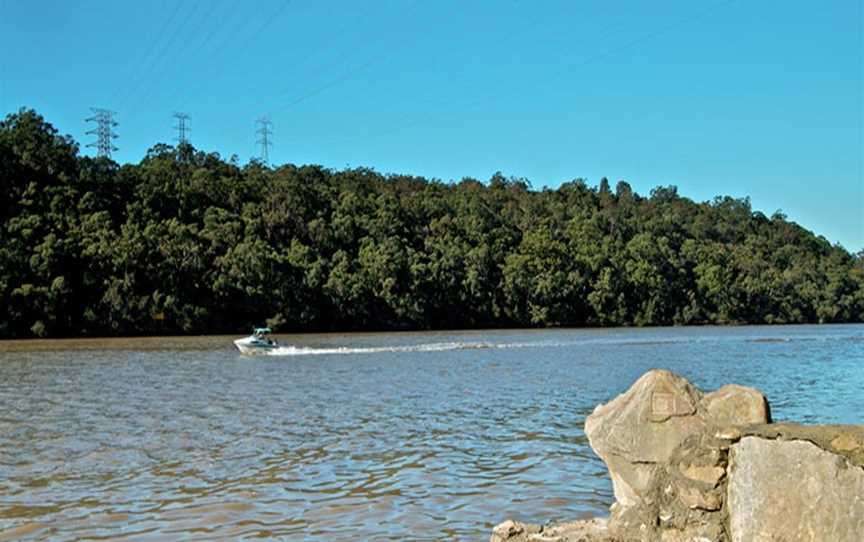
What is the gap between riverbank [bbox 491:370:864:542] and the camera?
223 inches

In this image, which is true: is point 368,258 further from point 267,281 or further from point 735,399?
point 735,399

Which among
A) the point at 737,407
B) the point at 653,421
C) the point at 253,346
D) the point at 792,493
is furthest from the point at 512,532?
the point at 253,346

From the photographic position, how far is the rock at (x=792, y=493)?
18.3 ft

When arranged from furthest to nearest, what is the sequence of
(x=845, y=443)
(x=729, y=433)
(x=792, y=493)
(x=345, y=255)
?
(x=345, y=255) < (x=729, y=433) < (x=792, y=493) < (x=845, y=443)

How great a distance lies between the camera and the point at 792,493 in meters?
5.83

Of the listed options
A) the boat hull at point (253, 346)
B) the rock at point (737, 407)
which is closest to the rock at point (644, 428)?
the rock at point (737, 407)

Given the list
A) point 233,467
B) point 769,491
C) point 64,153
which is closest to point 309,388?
point 233,467

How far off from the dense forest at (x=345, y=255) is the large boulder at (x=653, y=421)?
225 ft

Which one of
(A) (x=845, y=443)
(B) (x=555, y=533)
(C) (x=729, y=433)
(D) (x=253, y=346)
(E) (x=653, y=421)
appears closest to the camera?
(A) (x=845, y=443)

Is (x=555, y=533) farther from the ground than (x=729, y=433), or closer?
closer

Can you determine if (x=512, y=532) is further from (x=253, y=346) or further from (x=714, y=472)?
(x=253, y=346)

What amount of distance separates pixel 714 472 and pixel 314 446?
9.76 metres

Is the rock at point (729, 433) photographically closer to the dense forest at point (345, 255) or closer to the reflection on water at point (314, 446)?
the reflection on water at point (314, 446)

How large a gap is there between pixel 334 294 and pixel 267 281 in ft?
28.6
